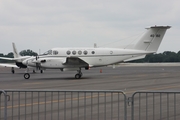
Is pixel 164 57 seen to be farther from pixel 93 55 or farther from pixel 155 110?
pixel 155 110

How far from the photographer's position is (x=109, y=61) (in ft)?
104

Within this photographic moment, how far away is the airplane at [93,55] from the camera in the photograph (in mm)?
30297

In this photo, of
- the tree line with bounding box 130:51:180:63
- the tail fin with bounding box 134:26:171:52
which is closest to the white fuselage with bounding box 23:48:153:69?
the tail fin with bounding box 134:26:171:52

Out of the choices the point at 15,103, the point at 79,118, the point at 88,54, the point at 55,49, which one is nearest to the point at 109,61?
the point at 88,54

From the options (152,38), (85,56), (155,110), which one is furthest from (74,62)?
(155,110)

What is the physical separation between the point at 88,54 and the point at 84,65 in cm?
135

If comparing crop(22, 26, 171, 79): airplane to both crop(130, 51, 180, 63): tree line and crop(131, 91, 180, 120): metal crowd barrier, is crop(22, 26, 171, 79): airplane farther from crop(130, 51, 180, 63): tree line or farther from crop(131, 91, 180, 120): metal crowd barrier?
crop(130, 51, 180, 63): tree line

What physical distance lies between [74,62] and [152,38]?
314 inches

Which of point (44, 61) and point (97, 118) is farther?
point (44, 61)

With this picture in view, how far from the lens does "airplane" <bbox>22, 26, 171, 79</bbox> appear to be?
99.4 ft

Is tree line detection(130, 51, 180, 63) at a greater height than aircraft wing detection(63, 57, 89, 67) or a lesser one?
greater

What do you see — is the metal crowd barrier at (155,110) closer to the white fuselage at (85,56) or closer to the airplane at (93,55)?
the airplane at (93,55)

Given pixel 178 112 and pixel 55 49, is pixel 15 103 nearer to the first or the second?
pixel 178 112

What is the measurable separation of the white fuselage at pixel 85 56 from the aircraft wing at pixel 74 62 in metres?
0.10
